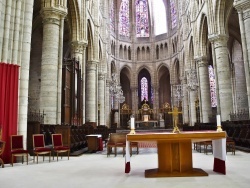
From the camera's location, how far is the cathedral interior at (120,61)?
336 inches

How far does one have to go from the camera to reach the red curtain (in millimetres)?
7475

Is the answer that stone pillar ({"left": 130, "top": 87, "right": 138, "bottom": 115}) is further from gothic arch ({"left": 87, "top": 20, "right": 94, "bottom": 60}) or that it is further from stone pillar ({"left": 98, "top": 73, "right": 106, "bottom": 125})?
gothic arch ({"left": 87, "top": 20, "right": 94, "bottom": 60})

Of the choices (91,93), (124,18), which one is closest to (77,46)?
(91,93)

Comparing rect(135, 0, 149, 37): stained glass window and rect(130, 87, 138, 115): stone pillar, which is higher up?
rect(135, 0, 149, 37): stained glass window

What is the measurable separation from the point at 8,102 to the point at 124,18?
3645 cm

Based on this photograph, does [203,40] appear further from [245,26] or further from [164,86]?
[164,86]

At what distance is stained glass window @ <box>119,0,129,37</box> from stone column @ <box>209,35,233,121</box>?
24600mm

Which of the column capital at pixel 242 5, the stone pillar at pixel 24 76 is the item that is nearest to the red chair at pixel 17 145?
the stone pillar at pixel 24 76

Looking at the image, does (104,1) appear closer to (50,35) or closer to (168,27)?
(168,27)

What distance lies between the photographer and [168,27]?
39.0m

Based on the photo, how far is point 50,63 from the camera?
12.1 metres

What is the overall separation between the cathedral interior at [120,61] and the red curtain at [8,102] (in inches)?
1.3

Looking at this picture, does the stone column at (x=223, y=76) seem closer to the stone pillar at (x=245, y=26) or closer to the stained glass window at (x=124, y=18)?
the stone pillar at (x=245, y=26)

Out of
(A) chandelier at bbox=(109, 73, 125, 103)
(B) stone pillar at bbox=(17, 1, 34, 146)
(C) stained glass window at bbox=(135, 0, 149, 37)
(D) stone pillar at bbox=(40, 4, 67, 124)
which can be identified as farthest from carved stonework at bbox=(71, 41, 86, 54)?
(C) stained glass window at bbox=(135, 0, 149, 37)
